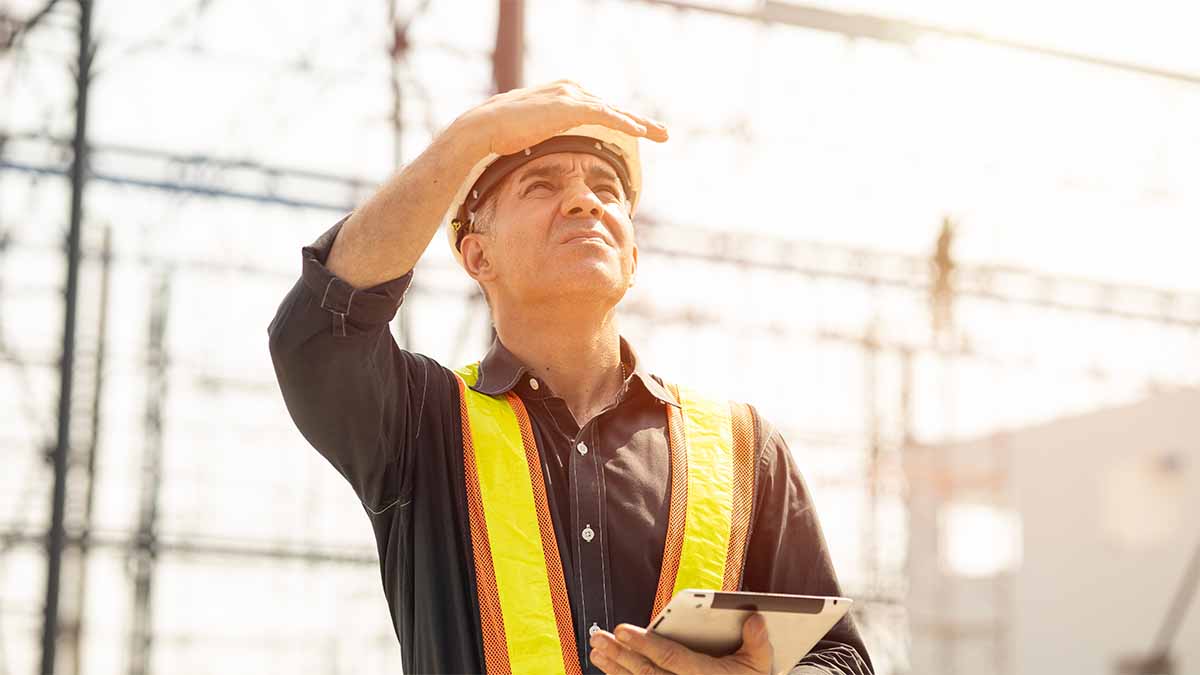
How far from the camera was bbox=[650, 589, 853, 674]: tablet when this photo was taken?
8.68 feet

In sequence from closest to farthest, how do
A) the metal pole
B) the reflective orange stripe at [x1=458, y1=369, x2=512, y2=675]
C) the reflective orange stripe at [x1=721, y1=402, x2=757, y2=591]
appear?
the reflective orange stripe at [x1=458, y1=369, x2=512, y2=675], the reflective orange stripe at [x1=721, y1=402, x2=757, y2=591], the metal pole

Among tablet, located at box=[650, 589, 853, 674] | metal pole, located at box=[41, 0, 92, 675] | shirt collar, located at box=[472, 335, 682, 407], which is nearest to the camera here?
tablet, located at box=[650, 589, 853, 674]

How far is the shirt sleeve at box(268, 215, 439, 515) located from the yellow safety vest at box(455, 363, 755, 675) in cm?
20

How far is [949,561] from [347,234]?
3043 centimetres

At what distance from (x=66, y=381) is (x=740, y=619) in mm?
9095

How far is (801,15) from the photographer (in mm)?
17062

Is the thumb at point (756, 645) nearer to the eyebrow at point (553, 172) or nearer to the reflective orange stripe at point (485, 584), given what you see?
the reflective orange stripe at point (485, 584)

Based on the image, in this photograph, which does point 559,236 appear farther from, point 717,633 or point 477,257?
point 717,633

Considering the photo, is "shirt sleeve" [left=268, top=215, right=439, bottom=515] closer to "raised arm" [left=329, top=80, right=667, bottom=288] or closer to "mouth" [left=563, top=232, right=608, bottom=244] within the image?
"raised arm" [left=329, top=80, right=667, bottom=288]

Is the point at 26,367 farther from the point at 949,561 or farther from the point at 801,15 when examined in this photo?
the point at 949,561

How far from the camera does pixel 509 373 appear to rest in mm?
3266

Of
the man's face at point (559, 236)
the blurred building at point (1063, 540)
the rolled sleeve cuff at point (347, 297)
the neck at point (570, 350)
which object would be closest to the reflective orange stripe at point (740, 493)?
the neck at point (570, 350)

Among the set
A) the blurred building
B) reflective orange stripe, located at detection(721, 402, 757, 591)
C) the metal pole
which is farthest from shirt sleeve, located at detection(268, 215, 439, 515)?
the blurred building

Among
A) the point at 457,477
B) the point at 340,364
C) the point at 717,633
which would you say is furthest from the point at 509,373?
the point at 717,633
